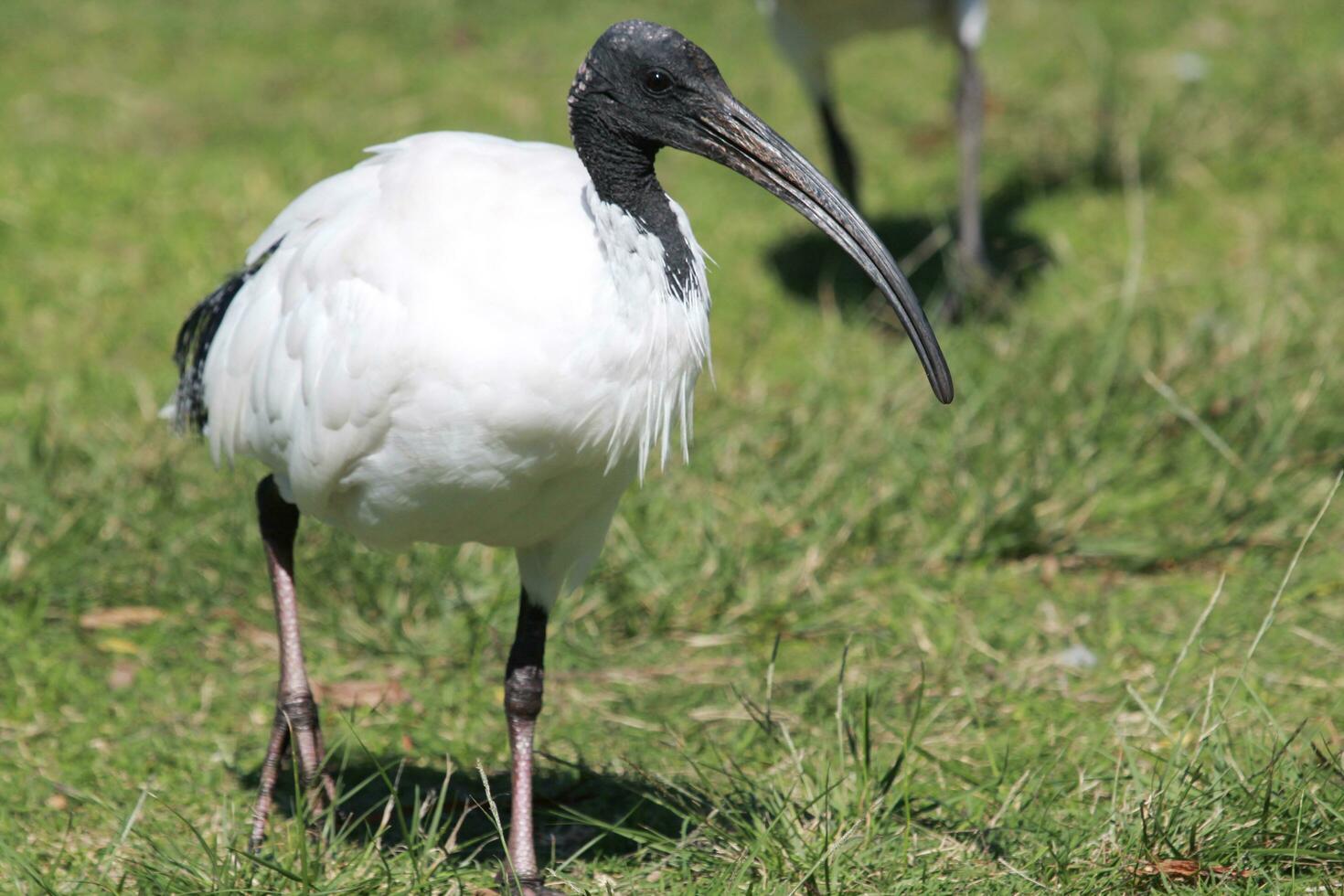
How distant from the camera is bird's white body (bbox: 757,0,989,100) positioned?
6.24 m

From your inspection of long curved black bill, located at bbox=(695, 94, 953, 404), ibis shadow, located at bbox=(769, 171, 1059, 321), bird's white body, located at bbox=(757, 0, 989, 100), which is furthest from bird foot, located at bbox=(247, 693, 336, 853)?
bird's white body, located at bbox=(757, 0, 989, 100)

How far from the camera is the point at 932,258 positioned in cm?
673

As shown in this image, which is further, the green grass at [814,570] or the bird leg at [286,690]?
the bird leg at [286,690]

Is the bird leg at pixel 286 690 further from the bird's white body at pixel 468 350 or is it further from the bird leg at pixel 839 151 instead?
the bird leg at pixel 839 151

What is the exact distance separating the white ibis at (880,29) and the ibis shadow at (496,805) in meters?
3.11

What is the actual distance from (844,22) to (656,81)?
365 centimetres

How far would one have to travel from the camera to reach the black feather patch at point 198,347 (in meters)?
3.59

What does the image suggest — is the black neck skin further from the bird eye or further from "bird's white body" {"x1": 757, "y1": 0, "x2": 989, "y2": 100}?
"bird's white body" {"x1": 757, "y1": 0, "x2": 989, "y2": 100}

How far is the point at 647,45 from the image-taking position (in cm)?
284

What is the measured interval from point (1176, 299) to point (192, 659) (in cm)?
366

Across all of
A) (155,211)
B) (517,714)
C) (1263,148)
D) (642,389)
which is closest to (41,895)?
(517,714)

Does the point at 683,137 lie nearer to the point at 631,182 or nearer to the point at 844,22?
the point at 631,182

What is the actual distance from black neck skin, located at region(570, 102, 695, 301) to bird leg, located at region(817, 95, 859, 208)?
3.67 meters

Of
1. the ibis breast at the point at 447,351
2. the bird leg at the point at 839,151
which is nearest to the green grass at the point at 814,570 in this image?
the bird leg at the point at 839,151
